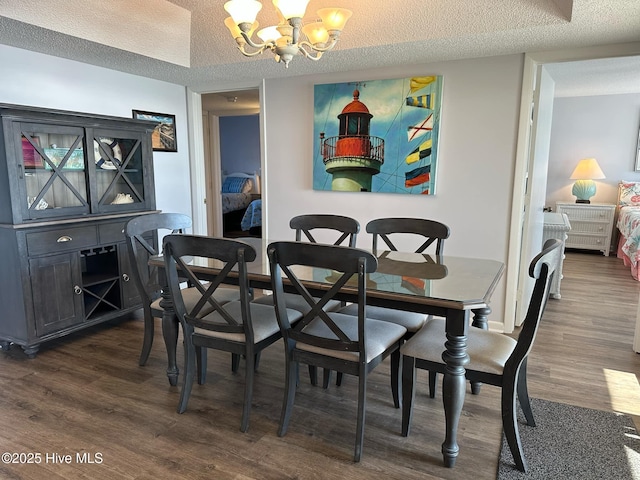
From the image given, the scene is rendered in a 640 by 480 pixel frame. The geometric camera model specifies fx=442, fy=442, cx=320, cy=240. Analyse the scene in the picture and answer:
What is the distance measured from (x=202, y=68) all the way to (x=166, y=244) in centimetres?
213

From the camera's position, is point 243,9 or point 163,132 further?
point 163,132

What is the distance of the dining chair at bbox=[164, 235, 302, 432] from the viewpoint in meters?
2.05

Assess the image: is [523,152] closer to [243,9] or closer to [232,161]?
[243,9]

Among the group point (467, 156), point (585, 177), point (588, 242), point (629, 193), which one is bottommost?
point (588, 242)

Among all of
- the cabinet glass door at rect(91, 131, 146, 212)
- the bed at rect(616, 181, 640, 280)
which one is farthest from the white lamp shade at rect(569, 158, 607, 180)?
the cabinet glass door at rect(91, 131, 146, 212)

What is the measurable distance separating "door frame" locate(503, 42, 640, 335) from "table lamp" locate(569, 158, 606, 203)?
12.6 ft

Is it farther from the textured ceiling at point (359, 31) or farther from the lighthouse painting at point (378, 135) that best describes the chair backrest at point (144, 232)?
the lighthouse painting at point (378, 135)

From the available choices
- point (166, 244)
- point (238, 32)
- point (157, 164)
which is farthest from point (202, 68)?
point (166, 244)

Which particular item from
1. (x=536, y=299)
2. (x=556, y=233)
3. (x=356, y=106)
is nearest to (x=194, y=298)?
(x=536, y=299)

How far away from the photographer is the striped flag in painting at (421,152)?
3592 mm

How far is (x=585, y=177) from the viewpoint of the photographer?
6.49 metres

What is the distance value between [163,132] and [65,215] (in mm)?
1531

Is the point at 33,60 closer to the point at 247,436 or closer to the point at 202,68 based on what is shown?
the point at 202,68

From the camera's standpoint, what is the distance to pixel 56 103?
3453 mm
